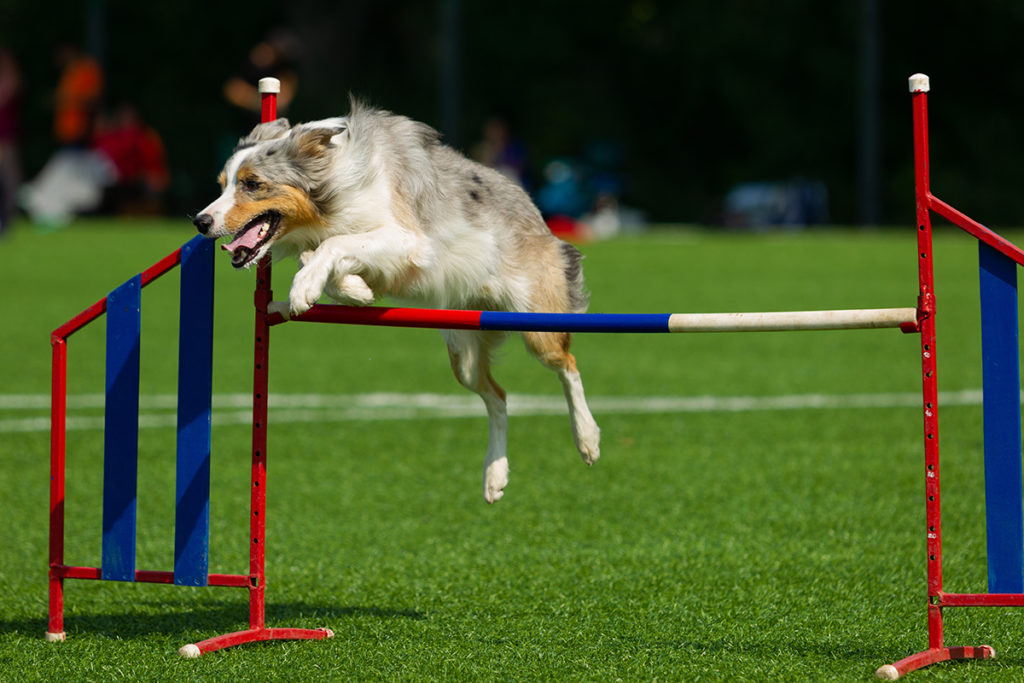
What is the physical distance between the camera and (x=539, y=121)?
35656mm

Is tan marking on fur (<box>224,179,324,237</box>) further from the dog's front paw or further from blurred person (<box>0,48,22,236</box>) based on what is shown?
blurred person (<box>0,48,22,236</box>)

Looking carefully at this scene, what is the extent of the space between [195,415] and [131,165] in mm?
23468

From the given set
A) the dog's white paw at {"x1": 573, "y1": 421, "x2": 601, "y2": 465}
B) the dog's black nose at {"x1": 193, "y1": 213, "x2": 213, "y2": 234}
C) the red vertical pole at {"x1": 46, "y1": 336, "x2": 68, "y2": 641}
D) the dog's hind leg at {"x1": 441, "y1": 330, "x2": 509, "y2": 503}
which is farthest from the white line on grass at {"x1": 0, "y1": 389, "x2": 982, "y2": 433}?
the dog's black nose at {"x1": 193, "y1": 213, "x2": 213, "y2": 234}

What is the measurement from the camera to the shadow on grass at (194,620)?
15.9 ft

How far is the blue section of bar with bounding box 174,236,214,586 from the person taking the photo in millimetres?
4633

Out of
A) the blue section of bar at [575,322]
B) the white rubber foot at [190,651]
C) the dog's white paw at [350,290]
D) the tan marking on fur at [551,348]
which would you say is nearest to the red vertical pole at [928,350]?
the blue section of bar at [575,322]

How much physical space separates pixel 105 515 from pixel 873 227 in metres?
22.6

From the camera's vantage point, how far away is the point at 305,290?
171 inches

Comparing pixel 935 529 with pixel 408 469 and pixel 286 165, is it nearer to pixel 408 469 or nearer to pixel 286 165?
pixel 286 165

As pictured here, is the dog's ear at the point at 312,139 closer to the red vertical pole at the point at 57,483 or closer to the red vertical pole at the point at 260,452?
the red vertical pole at the point at 260,452

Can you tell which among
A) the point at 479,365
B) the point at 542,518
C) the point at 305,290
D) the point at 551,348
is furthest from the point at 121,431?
the point at 542,518

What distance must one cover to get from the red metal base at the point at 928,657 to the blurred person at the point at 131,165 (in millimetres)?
23834

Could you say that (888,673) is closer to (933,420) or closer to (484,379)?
(933,420)

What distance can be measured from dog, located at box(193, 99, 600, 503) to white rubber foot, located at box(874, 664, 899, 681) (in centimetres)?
140
